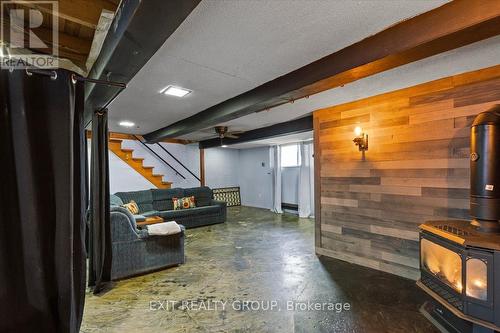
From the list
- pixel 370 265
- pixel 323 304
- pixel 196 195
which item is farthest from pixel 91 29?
pixel 196 195

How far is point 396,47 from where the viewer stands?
68.5 inches

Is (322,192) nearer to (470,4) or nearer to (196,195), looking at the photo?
(470,4)

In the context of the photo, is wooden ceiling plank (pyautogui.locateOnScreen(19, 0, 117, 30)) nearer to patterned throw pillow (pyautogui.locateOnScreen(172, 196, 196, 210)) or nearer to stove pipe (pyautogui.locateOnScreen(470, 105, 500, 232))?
stove pipe (pyautogui.locateOnScreen(470, 105, 500, 232))

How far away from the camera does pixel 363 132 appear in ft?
11.2

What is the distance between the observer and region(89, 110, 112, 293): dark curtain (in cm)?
273

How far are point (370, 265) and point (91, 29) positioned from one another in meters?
4.05

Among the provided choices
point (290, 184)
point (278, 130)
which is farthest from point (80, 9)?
point (290, 184)

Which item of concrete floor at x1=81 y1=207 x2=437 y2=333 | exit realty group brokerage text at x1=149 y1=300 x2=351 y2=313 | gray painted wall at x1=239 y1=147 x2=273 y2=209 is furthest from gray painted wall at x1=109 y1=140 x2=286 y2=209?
exit realty group brokerage text at x1=149 y1=300 x2=351 y2=313

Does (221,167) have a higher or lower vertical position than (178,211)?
higher

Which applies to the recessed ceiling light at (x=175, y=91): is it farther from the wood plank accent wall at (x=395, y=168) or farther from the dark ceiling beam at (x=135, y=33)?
the wood plank accent wall at (x=395, y=168)

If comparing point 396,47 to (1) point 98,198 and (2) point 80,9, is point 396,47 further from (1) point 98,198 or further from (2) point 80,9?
(1) point 98,198

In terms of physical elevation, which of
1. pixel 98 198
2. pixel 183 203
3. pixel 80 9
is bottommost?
pixel 183 203

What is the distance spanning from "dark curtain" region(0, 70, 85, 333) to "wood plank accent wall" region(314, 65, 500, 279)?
3347 millimetres

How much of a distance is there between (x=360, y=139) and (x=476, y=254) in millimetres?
1858
